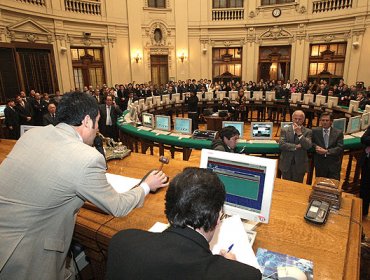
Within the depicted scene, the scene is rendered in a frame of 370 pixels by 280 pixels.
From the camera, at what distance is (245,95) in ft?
37.9

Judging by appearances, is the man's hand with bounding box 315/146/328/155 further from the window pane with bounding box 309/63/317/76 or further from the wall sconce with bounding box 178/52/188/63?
the wall sconce with bounding box 178/52/188/63

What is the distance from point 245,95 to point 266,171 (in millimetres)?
10430

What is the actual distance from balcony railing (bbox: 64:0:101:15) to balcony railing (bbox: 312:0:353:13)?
11.1 meters

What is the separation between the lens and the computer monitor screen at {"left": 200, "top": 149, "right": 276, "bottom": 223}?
1.55 m

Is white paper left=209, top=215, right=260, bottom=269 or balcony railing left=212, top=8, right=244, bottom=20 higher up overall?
balcony railing left=212, top=8, right=244, bottom=20

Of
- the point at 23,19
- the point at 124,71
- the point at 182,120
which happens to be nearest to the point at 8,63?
the point at 23,19

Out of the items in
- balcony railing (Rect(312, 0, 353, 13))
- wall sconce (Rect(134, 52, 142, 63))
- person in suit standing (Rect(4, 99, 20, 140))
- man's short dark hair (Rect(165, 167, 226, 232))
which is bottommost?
person in suit standing (Rect(4, 99, 20, 140))

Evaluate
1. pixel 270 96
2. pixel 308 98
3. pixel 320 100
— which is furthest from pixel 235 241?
pixel 270 96

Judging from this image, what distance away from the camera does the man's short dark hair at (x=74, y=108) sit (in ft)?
4.97

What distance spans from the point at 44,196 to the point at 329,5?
16.0 metres

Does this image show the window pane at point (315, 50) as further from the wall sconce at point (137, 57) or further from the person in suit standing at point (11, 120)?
the person in suit standing at point (11, 120)

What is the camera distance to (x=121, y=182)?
2176mm

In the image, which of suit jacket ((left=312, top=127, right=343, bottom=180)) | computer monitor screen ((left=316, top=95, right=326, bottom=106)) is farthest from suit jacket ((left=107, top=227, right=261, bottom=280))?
computer monitor screen ((left=316, top=95, right=326, bottom=106))

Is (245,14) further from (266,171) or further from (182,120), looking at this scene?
(266,171)
